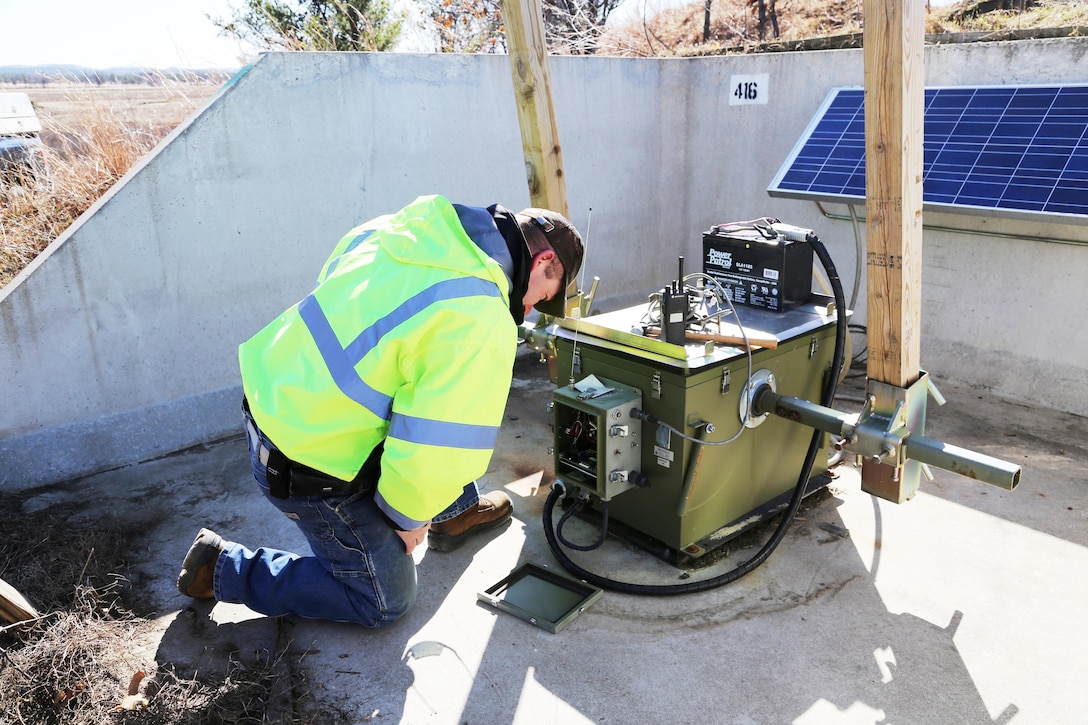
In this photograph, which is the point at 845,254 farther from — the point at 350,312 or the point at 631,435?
the point at 350,312

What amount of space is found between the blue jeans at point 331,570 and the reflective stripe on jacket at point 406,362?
0.22m

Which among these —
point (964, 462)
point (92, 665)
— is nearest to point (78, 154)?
point (92, 665)

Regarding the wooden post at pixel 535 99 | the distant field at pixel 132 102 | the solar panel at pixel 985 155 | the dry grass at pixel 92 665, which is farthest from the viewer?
the distant field at pixel 132 102

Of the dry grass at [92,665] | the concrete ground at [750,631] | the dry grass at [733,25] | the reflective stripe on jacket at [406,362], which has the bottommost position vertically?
the concrete ground at [750,631]

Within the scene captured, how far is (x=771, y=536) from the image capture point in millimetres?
2705

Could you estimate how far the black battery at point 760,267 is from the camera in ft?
9.24

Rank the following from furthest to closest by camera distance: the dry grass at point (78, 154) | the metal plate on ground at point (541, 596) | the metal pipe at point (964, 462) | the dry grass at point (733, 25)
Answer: the dry grass at point (733, 25)
the dry grass at point (78, 154)
the metal plate on ground at point (541, 596)
the metal pipe at point (964, 462)

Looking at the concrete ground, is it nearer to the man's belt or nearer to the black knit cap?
the man's belt

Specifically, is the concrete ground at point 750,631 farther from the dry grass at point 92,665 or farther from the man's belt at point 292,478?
the man's belt at point 292,478

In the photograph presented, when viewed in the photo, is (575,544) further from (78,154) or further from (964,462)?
(78,154)

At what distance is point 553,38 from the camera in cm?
713

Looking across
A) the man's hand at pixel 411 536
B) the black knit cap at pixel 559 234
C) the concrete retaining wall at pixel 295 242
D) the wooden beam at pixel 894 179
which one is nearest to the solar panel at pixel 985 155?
the concrete retaining wall at pixel 295 242

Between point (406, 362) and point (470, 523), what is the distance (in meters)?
1.15

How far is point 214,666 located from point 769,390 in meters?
1.99
